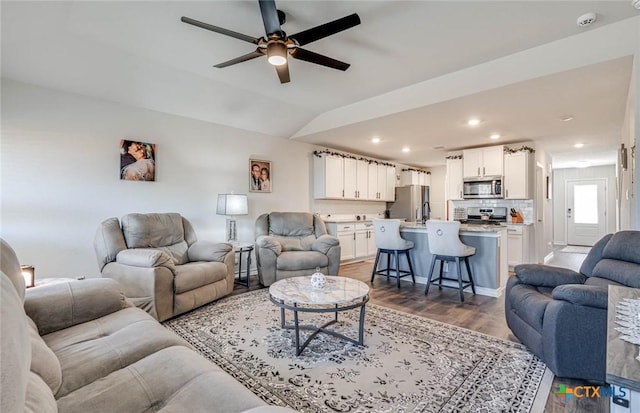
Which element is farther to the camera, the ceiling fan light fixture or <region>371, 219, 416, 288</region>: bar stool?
<region>371, 219, 416, 288</region>: bar stool

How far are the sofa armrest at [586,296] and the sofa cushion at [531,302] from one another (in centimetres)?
19

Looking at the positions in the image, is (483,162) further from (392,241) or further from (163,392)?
(163,392)

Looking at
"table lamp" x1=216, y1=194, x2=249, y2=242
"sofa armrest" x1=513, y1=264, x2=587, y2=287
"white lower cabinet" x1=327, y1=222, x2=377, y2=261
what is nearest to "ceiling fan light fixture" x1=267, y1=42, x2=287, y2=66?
"table lamp" x1=216, y1=194, x2=249, y2=242

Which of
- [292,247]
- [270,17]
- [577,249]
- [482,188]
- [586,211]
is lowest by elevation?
[577,249]

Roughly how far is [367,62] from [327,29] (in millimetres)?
1171

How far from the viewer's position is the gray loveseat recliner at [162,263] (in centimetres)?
280

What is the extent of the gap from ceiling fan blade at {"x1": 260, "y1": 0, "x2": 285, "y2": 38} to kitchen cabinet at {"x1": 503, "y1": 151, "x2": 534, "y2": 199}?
199 inches

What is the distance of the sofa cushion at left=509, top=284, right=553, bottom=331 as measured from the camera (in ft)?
6.86

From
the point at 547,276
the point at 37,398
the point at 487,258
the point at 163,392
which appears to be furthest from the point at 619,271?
the point at 37,398

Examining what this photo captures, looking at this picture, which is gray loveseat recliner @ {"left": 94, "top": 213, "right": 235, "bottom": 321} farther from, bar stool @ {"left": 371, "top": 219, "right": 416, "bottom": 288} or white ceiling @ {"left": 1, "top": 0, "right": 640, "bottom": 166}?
bar stool @ {"left": 371, "top": 219, "right": 416, "bottom": 288}

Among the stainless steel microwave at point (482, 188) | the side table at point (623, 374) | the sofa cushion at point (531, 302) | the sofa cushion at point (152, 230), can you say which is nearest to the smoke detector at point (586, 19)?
the sofa cushion at point (531, 302)

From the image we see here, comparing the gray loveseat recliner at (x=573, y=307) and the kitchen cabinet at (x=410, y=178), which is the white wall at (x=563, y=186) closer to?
the kitchen cabinet at (x=410, y=178)

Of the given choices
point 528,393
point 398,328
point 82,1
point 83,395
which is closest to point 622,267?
point 528,393

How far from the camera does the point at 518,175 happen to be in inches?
214
